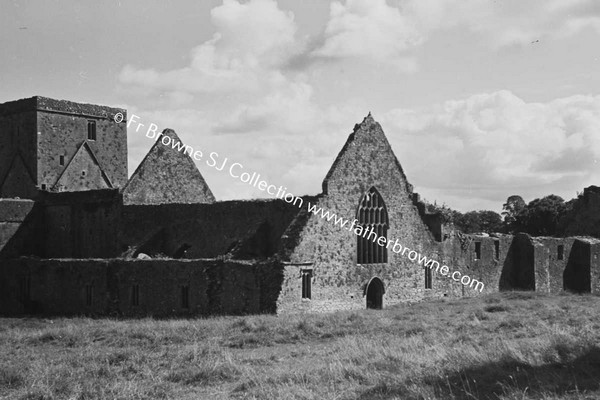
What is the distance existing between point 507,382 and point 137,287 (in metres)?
21.0

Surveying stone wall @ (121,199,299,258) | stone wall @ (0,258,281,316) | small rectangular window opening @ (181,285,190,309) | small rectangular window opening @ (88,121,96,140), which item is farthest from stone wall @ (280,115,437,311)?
small rectangular window opening @ (88,121,96,140)

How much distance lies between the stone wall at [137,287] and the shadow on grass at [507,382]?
14.9m

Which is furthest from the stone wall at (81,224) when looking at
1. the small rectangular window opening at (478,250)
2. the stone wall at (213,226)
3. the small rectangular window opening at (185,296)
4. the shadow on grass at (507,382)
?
the shadow on grass at (507,382)

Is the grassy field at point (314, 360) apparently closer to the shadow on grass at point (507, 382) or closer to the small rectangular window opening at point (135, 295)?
the shadow on grass at point (507, 382)

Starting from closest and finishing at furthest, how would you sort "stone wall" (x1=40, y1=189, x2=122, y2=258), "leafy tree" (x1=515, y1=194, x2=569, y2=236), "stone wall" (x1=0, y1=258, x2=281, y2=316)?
Result: "stone wall" (x1=0, y1=258, x2=281, y2=316) < "stone wall" (x1=40, y1=189, x2=122, y2=258) < "leafy tree" (x1=515, y1=194, x2=569, y2=236)

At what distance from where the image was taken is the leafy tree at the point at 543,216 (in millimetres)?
66000

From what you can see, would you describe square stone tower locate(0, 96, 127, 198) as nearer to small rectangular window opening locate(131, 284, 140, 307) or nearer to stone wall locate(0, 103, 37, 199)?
stone wall locate(0, 103, 37, 199)

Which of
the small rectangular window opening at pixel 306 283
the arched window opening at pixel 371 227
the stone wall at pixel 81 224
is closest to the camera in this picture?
the small rectangular window opening at pixel 306 283

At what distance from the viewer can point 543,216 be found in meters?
67.4

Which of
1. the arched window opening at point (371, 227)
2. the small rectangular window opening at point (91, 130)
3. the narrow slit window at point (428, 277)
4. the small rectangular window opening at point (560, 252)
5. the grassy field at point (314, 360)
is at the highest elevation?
the small rectangular window opening at point (91, 130)

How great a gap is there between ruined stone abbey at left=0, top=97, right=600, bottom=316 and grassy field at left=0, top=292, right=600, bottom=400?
17.6 feet

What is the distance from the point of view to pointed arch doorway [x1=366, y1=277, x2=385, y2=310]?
33.4 m

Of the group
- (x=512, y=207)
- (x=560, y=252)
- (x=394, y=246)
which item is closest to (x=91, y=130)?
(x=394, y=246)

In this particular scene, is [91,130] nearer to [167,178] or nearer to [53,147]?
[53,147]
